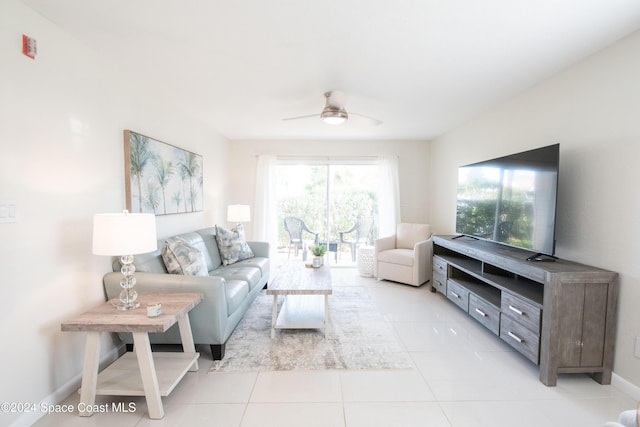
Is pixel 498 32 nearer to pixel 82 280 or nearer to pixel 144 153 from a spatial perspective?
pixel 144 153

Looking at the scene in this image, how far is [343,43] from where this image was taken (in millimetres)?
1922

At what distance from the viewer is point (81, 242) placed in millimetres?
1951

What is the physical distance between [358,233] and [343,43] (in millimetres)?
3779

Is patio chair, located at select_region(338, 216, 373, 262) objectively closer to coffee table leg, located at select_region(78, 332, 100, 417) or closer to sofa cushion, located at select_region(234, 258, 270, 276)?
sofa cushion, located at select_region(234, 258, 270, 276)

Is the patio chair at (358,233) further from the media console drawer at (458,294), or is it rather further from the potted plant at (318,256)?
the media console drawer at (458,294)

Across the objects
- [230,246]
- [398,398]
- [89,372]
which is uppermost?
[230,246]

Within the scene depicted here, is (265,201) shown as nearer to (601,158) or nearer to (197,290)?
(197,290)

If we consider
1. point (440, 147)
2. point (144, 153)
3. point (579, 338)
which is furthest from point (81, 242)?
point (440, 147)

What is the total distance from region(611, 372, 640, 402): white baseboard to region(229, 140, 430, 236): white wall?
3.41 meters

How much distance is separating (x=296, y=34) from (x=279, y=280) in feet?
6.88

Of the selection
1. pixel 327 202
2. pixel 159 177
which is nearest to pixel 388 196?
pixel 327 202

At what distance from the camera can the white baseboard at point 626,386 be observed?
70.1 inches

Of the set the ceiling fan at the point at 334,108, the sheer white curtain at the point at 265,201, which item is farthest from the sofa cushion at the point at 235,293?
the sheer white curtain at the point at 265,201

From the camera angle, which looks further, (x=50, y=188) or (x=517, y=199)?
(x=517, y=199)
